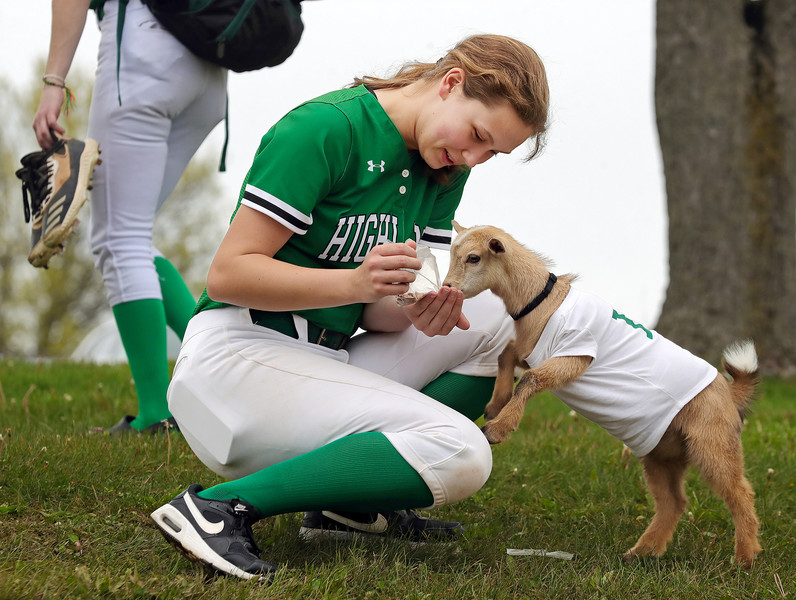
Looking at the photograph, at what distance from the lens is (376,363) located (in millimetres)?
2863

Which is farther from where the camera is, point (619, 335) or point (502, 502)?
point (502, 502)

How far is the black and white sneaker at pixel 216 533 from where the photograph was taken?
2230 millimetres

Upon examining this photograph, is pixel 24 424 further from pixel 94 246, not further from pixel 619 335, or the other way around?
pixel 619 335

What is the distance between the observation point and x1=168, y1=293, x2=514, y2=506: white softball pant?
7.79 ft

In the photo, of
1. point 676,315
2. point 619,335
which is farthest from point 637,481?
point 676,315

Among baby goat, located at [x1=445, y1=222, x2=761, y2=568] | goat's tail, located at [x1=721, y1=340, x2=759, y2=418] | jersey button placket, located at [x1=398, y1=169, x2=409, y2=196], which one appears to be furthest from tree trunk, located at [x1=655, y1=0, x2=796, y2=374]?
jersey button placket, located at [x1=398, y1=169, x2=409, y2=196]

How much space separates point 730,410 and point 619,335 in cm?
49

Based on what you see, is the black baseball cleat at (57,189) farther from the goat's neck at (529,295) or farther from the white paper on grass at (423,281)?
the goat's neck at (529,295)

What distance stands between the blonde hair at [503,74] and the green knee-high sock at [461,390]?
811 millimetres

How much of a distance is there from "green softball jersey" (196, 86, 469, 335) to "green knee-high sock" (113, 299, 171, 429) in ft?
3.14

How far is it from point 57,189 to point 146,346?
28.3 inches

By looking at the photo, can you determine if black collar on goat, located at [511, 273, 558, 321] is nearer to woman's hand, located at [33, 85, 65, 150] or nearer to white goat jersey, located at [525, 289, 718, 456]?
white goat jersey, located at [525, 289, 718, 456]

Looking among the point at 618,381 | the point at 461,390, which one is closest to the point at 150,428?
the point at 461,390

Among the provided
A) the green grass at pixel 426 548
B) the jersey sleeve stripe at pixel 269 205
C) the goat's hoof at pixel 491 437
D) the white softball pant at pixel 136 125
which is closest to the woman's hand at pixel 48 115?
the white softball pant at pixel 136 125
